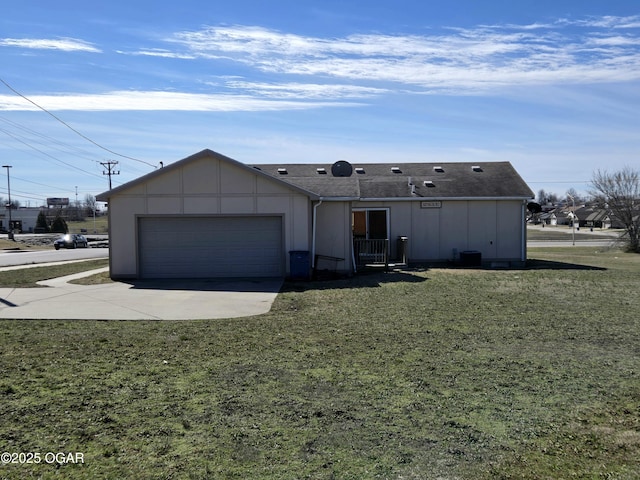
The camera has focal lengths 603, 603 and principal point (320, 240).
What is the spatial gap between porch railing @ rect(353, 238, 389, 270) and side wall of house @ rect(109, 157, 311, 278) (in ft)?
13.0

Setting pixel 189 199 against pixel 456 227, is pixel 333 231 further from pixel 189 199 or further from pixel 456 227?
pixel 456 227

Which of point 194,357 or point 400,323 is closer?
point 194,357

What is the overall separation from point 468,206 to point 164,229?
1234cm

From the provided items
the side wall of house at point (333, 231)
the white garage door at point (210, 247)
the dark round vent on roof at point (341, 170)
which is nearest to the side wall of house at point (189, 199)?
the white garage door at point (210, 247)

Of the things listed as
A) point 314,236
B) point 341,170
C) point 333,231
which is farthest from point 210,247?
point 341,170

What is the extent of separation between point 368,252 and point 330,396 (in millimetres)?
16660

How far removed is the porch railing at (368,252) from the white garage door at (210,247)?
3.93 meters

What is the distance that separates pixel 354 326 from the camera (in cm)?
1082

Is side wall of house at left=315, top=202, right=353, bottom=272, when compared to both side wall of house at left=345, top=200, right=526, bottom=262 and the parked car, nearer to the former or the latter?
side wall of house at left=345, top=200, right=526, bottom=262

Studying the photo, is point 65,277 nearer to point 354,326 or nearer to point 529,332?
point 354,326

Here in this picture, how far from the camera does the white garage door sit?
19109 mm

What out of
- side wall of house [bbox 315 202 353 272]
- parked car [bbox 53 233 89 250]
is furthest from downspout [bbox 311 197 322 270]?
parked car [bbox 53 233 89 250]

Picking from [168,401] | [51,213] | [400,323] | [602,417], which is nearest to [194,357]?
[168,401]

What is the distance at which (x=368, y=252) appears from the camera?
75.2 ft
